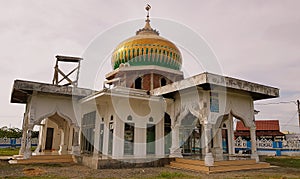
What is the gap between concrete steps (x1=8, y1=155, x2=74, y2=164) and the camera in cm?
1117

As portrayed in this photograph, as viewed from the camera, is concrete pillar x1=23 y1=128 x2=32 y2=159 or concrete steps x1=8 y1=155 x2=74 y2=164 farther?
concrete pillar x1=23 y1=128 x2=32 y2=159

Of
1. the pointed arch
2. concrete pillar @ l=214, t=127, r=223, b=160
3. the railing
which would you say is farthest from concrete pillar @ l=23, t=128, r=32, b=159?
the railing

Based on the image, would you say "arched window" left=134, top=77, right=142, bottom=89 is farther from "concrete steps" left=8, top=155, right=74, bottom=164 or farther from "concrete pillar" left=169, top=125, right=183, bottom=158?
"concrete steps" left=8, top=155, right=74, bottom=164

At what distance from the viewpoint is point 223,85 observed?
9734mm

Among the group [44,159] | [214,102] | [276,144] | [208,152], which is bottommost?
[44,159]

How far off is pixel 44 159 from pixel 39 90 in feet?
11.0

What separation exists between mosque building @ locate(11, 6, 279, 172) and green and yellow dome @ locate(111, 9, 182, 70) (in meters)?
0.06

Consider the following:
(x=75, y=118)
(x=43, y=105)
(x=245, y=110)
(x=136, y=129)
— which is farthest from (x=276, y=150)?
(x=43, y=105)

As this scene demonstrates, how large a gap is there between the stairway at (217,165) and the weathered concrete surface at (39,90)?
6.00m

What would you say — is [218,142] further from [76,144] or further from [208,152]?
[76,144]

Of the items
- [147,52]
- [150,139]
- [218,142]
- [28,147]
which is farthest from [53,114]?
[218,142]

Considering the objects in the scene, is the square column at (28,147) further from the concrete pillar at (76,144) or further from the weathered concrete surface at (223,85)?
the weathered concrete surface at (223,85)

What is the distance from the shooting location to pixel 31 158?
11500 mm

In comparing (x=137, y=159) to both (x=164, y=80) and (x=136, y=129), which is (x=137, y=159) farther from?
(x=164, y=80)
